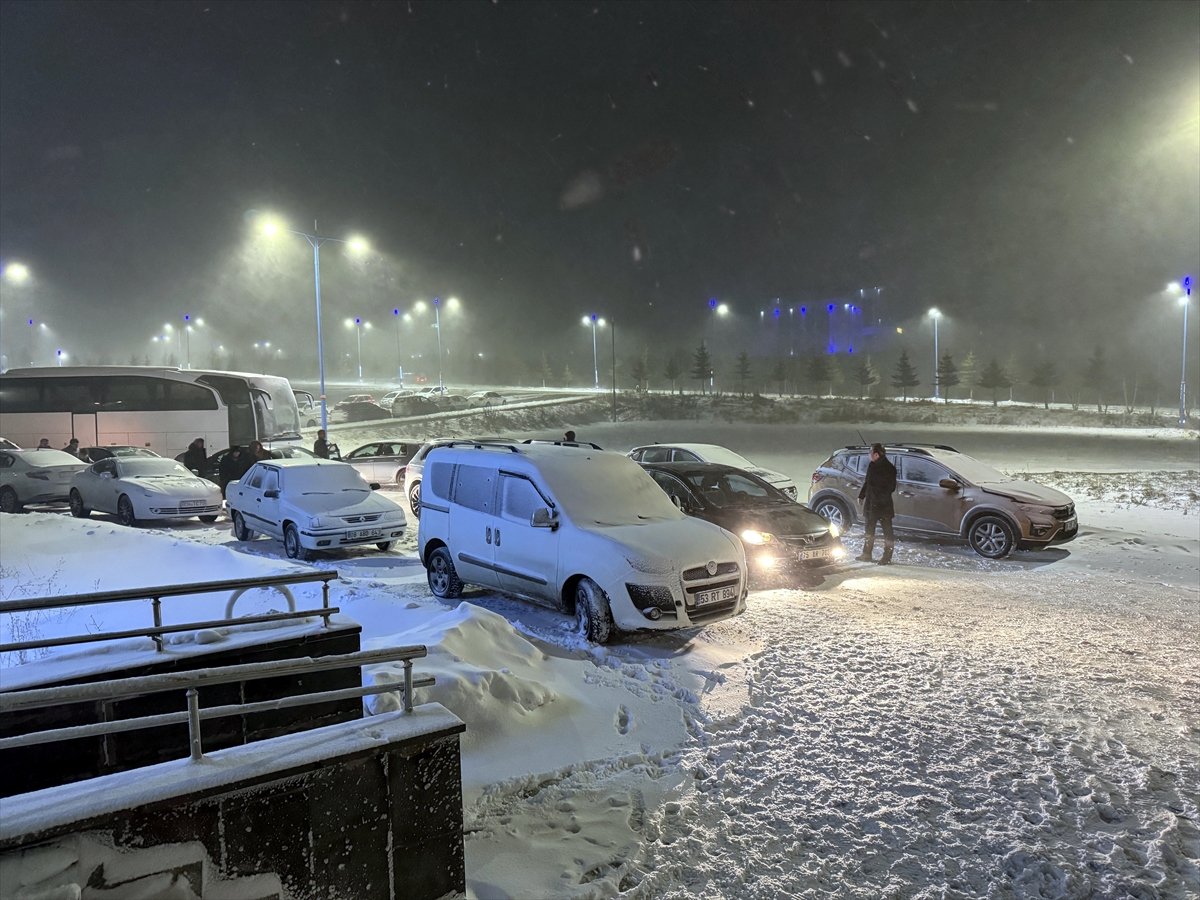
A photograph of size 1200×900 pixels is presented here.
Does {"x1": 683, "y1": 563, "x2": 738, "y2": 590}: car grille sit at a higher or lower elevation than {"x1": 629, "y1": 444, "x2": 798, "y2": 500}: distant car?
lower

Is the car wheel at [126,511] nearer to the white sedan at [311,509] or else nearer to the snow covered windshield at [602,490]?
the white sedan at [311,509]

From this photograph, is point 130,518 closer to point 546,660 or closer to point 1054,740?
point 546,660

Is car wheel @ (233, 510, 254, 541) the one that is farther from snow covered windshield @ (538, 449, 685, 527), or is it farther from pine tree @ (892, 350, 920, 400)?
pine tree @ (892, 350, 920, 400)

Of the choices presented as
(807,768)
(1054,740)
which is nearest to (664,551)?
(807,768)

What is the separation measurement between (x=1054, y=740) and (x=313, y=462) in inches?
459

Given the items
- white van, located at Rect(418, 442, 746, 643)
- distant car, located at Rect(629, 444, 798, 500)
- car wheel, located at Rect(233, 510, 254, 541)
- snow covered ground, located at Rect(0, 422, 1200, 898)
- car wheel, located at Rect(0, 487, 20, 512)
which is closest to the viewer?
snow covered ground, located at Rect(0, 422, 1200, 898)

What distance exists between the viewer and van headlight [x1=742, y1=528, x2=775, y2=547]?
31.6ft

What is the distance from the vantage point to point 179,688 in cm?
239

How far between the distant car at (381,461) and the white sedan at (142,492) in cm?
497

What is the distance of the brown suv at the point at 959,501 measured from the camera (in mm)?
11227

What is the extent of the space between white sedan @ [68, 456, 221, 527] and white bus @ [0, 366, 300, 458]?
6.61 meters

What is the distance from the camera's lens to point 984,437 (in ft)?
117

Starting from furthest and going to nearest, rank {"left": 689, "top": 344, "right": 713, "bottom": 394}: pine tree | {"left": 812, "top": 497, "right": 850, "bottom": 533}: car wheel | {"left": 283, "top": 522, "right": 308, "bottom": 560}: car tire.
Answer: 1. {"left": 689, "top": 344, "right": 713, "bottom": 394}: pine tree
2. {"left": 812, "top": 497, "right": 850, "bottom": 533}: car wheel
3. {"left": 283, "top": 522, "right": 308, "bottom": 560}: car tire

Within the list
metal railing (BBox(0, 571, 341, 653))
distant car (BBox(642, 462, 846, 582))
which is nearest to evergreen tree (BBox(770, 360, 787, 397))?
distant car (BBox(642, 462, 846, 582))
